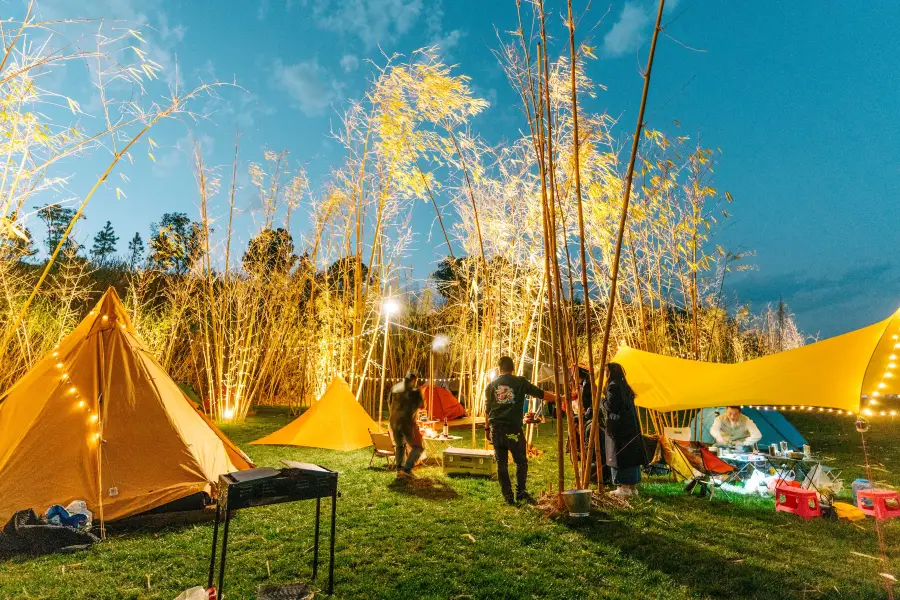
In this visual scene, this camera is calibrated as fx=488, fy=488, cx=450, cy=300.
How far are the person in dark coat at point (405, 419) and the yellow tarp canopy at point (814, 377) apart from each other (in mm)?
2818

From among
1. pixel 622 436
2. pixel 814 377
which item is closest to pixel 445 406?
pixel 622 436

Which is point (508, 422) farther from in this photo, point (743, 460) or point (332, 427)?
point (332, 427)

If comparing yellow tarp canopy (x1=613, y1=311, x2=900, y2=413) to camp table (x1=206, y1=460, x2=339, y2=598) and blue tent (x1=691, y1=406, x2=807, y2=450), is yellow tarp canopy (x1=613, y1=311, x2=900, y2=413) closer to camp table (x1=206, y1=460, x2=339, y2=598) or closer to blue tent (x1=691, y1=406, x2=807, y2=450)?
camp table (x1=206, y1=460, x2=339, y2=598)

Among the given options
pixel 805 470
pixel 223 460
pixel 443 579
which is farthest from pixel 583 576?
pixel 805 470

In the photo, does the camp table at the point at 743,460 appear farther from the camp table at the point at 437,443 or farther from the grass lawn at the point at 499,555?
the camp table at the point at 437,443

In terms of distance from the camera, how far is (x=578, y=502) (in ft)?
13.7

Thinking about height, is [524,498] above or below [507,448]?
below

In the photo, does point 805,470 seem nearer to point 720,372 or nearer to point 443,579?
point 720,372

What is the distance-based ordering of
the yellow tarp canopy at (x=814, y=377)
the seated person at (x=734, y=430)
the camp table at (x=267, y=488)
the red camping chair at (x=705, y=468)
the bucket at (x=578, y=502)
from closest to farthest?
the camp table at (x=267, y=488) → the yellow tarp canopy at (x=814, y=377) → the bucket at (x=578, y=502) → the red camping chair at (x=705, y=468) → the seated person at (x=734, y=430)

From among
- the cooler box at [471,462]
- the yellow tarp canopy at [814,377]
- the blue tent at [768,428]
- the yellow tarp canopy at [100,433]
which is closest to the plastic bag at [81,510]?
the yellow tarp canopy at [100,433]

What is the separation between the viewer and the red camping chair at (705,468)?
5.25 m

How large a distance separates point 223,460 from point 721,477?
5.58 metres

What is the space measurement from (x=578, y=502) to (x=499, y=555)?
1.03 meters

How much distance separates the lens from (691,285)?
6.22m
